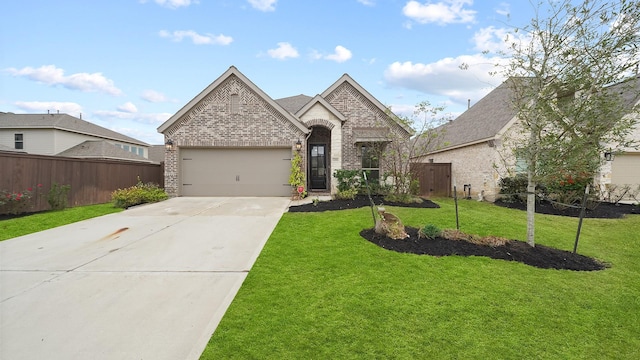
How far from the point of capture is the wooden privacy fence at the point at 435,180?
51.2ft

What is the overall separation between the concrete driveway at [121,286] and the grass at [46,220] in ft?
2.25

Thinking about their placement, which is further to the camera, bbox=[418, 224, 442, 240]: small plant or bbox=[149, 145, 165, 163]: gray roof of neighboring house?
bbox=[149, 145, 165, 163]: gray roof of neighboring house

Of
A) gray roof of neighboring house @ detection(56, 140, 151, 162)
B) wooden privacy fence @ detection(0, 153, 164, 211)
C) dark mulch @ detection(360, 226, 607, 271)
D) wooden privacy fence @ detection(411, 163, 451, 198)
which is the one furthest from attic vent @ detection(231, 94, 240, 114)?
gray roof of neighboring house @ detection(56, 140, 151, 162)

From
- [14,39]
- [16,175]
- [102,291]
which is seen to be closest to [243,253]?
[102,291]

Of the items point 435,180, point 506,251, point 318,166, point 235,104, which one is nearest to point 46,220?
point 235,104

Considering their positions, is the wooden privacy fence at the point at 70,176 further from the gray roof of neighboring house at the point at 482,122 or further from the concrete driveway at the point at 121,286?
the gray roof of neighboring house at the point at 482,122

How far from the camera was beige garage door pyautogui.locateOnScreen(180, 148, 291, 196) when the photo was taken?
14125 millimetres

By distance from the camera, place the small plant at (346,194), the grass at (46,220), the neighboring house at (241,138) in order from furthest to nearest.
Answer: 1. the neighboring house at (241,138)
2. the small plant at (346,194)
3. the grass at (46,220)

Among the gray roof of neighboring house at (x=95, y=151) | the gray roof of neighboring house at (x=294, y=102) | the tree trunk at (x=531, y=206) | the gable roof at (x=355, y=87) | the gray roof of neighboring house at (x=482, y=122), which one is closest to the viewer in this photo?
the tree trunk at (x=531, y=206)

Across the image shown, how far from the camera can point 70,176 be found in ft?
37.9

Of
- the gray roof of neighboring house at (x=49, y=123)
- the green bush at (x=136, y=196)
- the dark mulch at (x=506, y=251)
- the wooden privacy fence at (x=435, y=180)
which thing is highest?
the gray roof of neighboring house at (x=49, y=123)

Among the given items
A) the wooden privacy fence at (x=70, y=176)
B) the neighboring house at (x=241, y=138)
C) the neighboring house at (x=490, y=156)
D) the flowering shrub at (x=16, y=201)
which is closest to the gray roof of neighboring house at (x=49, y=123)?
the wooden privacy fence at (x=70, y=176)

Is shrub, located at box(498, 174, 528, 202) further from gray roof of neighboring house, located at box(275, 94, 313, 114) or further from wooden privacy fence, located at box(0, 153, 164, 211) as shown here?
wooden privacy fence, located at box(0, 153, 164, 211)

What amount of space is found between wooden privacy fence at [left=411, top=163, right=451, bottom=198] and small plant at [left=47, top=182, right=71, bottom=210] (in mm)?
15034
